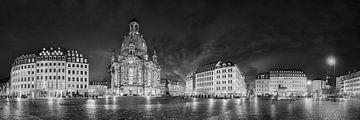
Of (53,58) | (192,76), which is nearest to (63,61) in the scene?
(53,58)

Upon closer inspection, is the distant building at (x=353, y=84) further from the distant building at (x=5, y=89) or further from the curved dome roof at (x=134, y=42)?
the distant building at (x=5, y=89)

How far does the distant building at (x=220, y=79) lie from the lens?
14075 cm

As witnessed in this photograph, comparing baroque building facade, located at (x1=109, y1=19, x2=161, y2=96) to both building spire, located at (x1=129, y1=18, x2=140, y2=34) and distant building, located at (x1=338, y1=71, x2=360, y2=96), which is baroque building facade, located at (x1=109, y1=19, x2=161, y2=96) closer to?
building spire, located at (x1=129, y1=18, x2=140, y2=34)

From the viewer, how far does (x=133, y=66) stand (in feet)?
570

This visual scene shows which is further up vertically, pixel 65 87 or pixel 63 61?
pixel 63 61

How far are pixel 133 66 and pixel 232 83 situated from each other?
2394 inches

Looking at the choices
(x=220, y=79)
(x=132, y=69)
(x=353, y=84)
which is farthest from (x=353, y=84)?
(x=132, y=69)

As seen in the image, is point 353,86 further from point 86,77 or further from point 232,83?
point 86,77

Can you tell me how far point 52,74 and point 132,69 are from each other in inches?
2028

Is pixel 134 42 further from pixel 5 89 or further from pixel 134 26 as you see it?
pixel 5 89

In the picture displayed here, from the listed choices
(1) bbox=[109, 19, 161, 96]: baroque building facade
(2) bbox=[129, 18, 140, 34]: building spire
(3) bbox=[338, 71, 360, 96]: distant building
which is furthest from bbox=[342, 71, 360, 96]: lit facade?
(2) bbox=[129, 18, 140, 34]: building spire

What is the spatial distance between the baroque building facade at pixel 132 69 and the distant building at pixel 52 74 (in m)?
34.0

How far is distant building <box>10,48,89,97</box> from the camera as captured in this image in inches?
5074

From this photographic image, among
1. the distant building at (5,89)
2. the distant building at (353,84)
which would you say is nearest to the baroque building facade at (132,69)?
the distant building at (5,89)
